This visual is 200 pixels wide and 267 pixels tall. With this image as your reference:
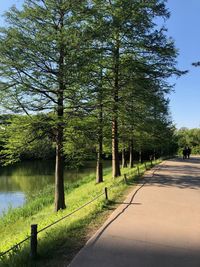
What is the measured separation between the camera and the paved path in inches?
255

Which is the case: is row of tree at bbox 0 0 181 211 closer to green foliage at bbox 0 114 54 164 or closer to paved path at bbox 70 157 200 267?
green foliage at bbox 0 114 54 164

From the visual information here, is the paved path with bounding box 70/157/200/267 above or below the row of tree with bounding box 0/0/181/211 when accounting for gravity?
below

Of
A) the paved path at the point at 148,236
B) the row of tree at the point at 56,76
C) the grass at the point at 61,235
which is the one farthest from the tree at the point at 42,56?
the paved path at the point at 148,236

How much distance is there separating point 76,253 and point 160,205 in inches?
215

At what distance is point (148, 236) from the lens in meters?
8.08

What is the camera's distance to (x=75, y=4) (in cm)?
1406

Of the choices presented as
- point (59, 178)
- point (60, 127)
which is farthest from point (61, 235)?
point (59, 178)

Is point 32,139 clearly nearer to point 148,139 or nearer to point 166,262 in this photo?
point 166,262

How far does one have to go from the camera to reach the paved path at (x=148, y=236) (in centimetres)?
648

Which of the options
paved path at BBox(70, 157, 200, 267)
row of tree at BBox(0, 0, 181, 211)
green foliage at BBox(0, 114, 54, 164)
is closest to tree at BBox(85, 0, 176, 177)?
row of tree at BBox(0, 0, 181, 211)

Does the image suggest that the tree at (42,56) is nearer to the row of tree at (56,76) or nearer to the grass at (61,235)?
the row of tree at (56,76)

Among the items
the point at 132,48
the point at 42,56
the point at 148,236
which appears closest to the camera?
the point at 148,236

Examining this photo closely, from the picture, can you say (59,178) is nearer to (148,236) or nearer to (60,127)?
(60,127)

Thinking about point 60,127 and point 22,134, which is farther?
point 60,127
